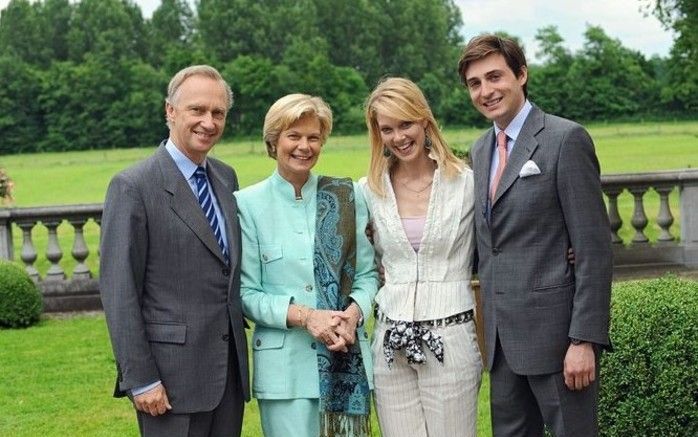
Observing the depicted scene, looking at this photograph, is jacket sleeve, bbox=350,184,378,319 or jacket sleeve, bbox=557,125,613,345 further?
jacket sleeve, bbox=350,184,378,319

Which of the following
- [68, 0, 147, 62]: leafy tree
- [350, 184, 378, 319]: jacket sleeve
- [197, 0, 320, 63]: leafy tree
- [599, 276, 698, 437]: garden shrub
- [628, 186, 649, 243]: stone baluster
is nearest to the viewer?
[350, 184, 378, 319]: jacket sleeve

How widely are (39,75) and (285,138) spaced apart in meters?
79.2

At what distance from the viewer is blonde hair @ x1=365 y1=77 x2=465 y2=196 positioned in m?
4.27

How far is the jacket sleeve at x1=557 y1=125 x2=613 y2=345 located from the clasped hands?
2.89 ft

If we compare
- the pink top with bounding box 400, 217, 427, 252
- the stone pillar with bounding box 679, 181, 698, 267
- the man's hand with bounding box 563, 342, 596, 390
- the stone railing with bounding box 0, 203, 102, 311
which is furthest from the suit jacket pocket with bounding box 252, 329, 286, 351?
the stone pillar with bounding box 679, 181, 698, 267

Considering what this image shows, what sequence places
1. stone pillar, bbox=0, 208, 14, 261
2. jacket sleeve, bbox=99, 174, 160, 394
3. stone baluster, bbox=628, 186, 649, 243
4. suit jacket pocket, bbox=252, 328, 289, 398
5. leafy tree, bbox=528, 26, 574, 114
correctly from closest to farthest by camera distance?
jacket sleeve, bbox=99, 174, 160, 394
suit jacket pocket, bbox=252, 328, 289, 398
stone pillar, bbox=0, 208, 14, 261
stone baluster, bbox=628, 186, 649, 243
leafy tree, bbox=528, 26, 574, 114

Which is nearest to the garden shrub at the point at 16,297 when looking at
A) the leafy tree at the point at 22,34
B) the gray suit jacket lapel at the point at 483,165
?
the gray suit jacket lapel at the point at 483,165

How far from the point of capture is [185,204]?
4094 millimetres

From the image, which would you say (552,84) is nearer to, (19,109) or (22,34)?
(19,109)

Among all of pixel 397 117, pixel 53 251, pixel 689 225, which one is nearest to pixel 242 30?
pixel 53 251

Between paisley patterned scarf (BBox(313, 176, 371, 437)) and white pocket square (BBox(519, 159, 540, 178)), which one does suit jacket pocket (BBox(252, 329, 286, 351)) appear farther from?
white pocket square (BBox(519, 159, 540, 178))

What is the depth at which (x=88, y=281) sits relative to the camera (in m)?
13.1

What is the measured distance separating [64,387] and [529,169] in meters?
5.86

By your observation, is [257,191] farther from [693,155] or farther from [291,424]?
[693,155]
